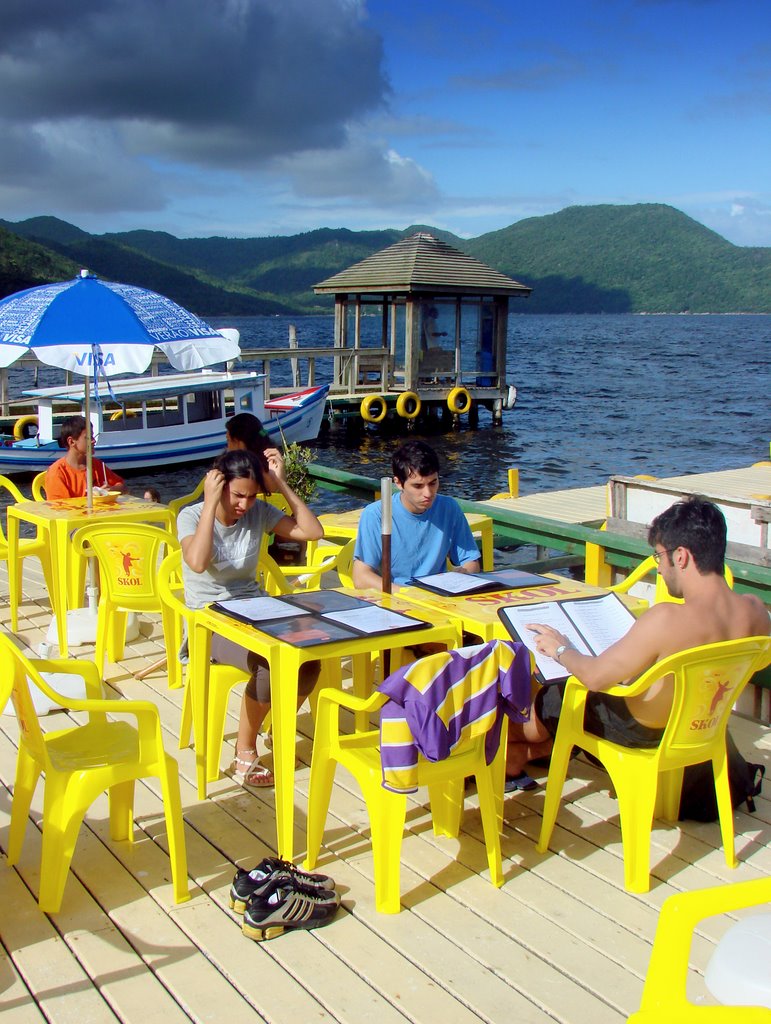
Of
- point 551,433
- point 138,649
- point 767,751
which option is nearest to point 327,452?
point 551,433

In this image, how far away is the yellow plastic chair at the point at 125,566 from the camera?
4770mm

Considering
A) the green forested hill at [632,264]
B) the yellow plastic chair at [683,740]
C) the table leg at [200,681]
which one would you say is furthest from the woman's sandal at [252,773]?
the green forested hill at [632,264]

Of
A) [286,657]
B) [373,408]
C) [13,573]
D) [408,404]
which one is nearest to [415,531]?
[286,657]

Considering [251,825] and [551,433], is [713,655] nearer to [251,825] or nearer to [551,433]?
[251,825]

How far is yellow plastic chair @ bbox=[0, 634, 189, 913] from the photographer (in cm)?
277

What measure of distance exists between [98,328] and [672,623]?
10.3 feet

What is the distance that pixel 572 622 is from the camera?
3.44 meters

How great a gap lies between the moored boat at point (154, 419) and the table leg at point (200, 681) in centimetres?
1407

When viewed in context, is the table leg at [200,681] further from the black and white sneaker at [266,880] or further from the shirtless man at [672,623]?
the shirtless man at [672,623]

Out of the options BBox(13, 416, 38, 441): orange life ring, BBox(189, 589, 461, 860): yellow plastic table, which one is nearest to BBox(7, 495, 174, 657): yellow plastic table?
BBox(189, 589, 461, 860): yellow plastic table

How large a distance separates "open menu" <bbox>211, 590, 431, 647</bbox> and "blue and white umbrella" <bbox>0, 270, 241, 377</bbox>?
175cm

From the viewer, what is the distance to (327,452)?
24.0m

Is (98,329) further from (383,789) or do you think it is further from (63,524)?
(383,789)

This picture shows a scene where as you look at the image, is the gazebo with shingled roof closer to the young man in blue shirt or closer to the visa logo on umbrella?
the visa logo on umbrella
